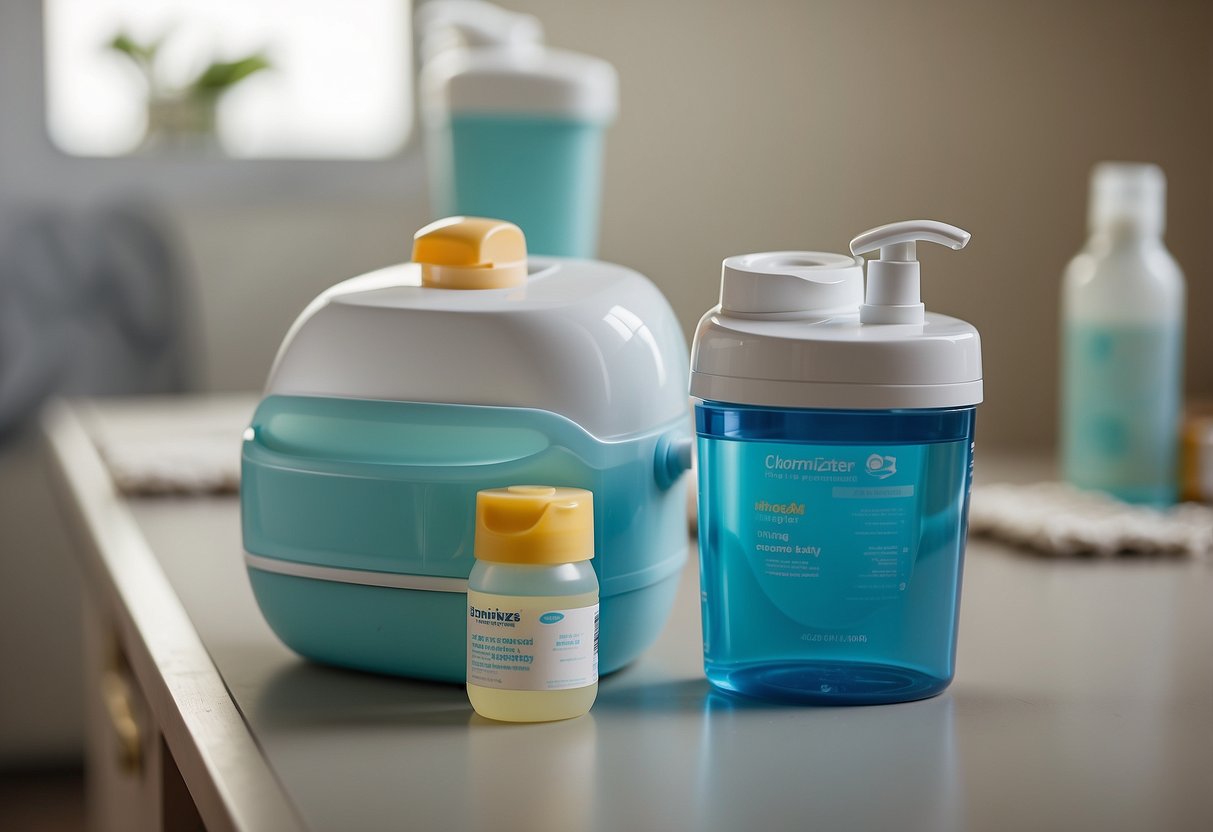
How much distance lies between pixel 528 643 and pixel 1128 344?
606 millimetres

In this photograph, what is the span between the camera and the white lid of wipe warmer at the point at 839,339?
0.49 m

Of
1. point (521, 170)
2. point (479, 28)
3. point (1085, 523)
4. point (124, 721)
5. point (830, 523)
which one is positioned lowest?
point (124, 721)

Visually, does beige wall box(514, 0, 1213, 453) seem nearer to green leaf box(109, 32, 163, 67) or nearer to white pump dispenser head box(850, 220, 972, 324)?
green leaf box(109, 32, 163, 67)

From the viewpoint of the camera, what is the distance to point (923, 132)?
2.15 m

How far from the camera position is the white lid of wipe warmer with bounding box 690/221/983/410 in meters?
0.49

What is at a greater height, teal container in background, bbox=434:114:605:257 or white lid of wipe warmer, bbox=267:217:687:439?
teal container in background, bbox=434:114:605:257

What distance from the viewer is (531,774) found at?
459 millimetres

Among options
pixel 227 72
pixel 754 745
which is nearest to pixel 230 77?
pixel 227 72

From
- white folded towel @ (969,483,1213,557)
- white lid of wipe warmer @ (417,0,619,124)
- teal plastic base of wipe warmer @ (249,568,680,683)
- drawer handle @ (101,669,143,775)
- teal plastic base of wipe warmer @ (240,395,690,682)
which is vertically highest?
white lid of wipe warmer @ (417,0,619,124)

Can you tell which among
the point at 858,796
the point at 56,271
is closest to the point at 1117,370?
the point at 858,796

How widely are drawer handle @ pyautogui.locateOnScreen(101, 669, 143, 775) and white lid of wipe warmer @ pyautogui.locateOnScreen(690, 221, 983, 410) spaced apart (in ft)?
1.64

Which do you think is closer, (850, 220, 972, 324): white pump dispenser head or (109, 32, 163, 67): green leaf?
(850, 220, 972, 324): white pump dispenser head

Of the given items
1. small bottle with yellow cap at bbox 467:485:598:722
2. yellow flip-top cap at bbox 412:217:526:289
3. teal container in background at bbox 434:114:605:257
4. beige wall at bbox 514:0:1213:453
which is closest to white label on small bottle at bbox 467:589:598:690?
small bottle with yellow cap at bbox 467:485:598:722

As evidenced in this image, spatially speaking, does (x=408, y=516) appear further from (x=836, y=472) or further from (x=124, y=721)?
(x=124, y=721)
